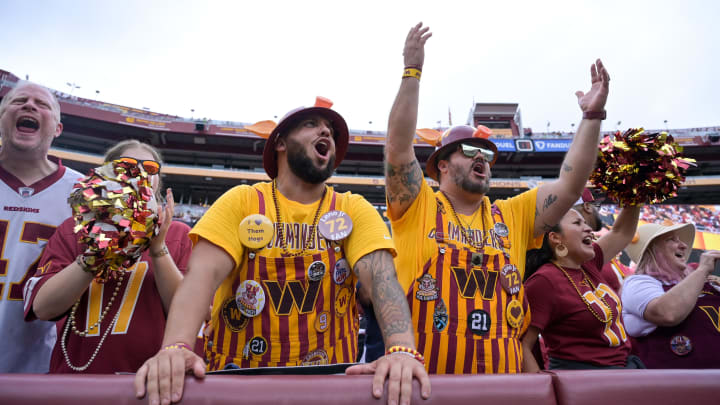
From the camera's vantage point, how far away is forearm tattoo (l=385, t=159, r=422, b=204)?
2.13 m

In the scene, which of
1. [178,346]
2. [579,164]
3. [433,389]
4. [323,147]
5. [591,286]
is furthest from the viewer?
[591,286]

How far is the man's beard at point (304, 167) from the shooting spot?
1.83 meters

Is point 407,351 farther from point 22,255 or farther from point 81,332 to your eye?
point 22,255

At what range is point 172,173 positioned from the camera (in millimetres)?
26188

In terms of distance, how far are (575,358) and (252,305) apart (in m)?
1.88

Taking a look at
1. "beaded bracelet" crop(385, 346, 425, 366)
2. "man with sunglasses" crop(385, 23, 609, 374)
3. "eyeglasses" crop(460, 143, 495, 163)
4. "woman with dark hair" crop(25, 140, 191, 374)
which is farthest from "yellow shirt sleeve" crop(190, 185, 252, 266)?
"eyeglasses" crop(460, 143, 495, 163)

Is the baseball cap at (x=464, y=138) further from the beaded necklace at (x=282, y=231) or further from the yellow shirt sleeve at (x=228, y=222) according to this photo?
the yellow shirt sleeve at (x=228, y=222)

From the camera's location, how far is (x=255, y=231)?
159 cm

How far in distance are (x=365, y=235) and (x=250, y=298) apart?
0.57m

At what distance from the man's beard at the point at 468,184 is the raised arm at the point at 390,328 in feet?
3.40

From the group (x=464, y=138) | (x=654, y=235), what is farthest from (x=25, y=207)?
(x=654, y=235)

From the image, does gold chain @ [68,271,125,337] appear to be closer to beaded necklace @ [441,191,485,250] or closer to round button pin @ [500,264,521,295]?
beaded necklace @ [441,191,485,250]

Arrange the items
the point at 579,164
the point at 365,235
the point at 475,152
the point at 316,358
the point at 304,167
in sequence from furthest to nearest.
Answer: the point at 475,152 < the point at 579,164 < the point at 304,167 < the point at 365,235 < the point at 316,358

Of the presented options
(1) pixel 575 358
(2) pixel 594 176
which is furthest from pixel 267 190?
(2) pixel 594 176
